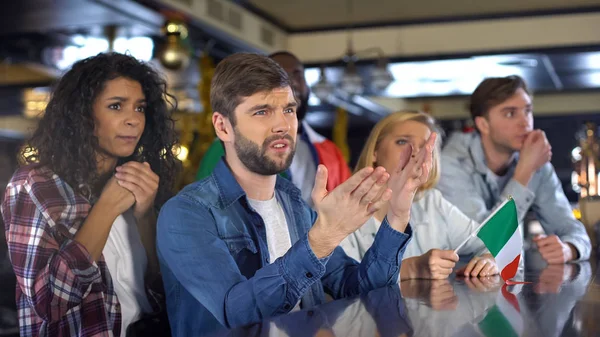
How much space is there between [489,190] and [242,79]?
1624 mm

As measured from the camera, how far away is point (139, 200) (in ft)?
6.66

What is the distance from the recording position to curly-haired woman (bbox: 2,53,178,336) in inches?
71.6

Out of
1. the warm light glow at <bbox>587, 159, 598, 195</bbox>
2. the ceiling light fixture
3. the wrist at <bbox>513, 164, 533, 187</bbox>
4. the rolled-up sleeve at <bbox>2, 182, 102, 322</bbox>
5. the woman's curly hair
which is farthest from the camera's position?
the ceiling light fixture

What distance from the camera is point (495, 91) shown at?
3.14 meters

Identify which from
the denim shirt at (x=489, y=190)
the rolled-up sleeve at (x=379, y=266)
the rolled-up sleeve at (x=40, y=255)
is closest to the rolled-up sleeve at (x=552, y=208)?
the denim shirt at (x=489, y=190)

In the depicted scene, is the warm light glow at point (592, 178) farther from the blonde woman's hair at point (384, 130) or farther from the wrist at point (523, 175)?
the blonde woman's hair at point (384, 130)

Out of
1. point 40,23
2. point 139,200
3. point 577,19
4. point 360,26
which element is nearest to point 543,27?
point 577,19

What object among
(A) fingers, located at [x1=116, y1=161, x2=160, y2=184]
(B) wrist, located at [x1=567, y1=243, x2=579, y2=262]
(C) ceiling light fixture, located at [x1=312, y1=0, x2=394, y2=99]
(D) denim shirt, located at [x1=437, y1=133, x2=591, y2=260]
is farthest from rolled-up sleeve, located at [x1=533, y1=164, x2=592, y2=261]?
(C) ceiling light fixture, located at [x1=312, y1=0, x2=394, y2=99]

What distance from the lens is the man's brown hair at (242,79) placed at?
1840 millimetres

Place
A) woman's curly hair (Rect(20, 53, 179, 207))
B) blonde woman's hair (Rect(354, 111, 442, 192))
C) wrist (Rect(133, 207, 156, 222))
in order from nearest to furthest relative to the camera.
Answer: woman's curly hair (Rect(20, 53, 179, 207))
wrist (Rect(133, 207, 156, 222))
blonde woman's hair (Rect(354, 111, 442, 192))

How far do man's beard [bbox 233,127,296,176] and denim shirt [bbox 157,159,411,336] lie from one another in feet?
0.19

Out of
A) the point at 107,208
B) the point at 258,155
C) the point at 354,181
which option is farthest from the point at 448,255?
the point at 107,208

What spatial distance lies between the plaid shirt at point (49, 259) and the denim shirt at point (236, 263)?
193mm

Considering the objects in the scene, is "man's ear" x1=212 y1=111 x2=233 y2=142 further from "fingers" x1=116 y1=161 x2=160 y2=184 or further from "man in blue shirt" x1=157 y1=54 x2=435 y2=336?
"fingers" x1=116 y1=161 x2=160 y2=184
